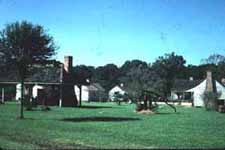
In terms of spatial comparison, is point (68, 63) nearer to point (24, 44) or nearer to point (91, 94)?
point (24, 44)

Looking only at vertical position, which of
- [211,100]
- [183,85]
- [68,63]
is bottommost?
[211,100]

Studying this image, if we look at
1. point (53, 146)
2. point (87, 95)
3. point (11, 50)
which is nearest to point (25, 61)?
point (11, 50)

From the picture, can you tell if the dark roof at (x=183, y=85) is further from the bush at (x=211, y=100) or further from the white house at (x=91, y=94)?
the bush at (x=211, y=100)

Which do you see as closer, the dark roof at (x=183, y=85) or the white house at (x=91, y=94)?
the dark roof at (x=183, y=85)

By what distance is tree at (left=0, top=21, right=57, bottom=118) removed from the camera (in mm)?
35906

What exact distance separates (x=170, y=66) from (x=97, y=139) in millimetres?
150517

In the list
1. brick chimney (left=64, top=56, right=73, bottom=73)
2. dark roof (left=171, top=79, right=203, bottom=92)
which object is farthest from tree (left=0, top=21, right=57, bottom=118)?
dark roof (left=171, top=79, right=203, bottom=92)

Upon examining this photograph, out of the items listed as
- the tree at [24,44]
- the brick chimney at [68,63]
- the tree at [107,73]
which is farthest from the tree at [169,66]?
the tree at [24,44]

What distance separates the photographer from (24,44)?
36062 mm

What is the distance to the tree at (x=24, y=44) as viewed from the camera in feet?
118

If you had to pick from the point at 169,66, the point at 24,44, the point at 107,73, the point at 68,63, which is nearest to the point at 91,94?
the point at 169,66

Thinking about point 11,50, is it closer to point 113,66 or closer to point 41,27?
point 41,27

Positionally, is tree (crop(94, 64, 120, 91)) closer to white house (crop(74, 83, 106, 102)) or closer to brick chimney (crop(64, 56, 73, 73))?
white house (crop(74, 83, 106, 102))

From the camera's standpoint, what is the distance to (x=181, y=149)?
679 inches
